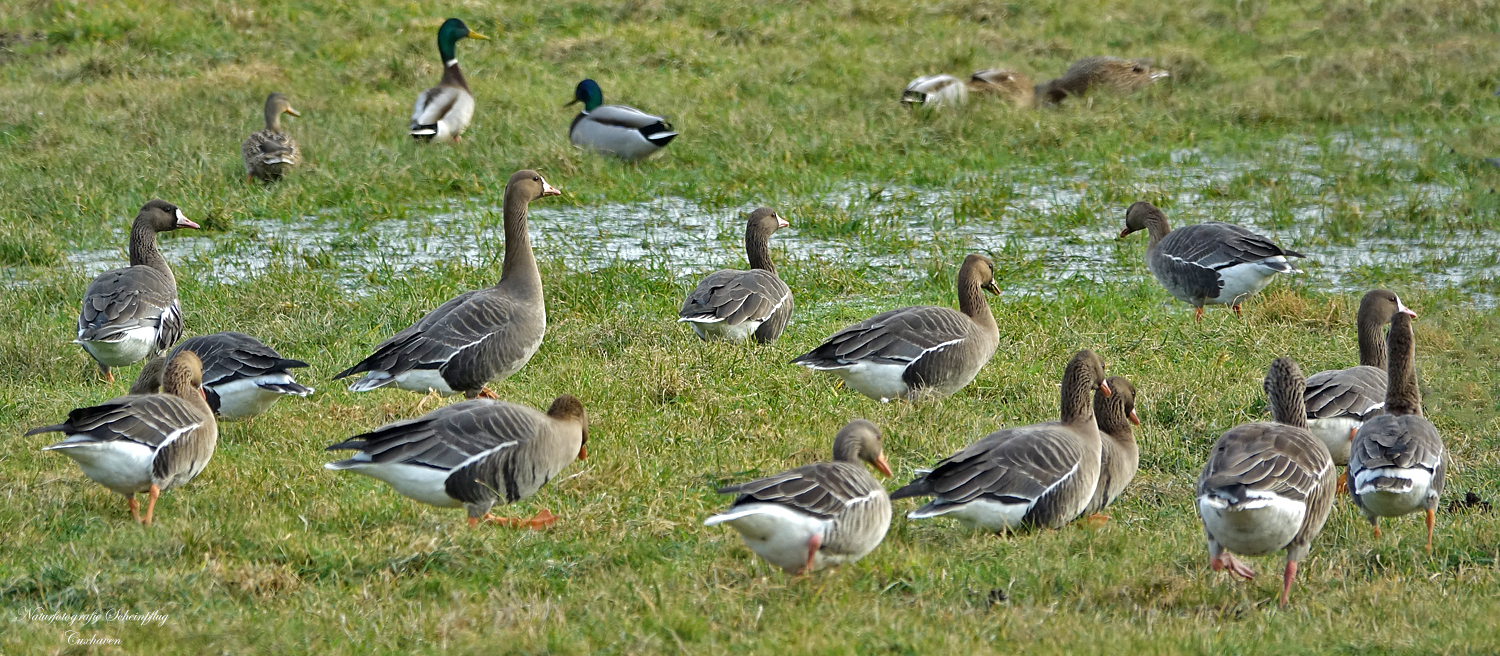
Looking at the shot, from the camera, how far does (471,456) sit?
6332 mm

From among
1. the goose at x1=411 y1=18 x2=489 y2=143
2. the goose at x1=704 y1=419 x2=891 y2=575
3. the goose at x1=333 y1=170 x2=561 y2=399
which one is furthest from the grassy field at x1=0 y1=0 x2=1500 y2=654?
the goose at x1=411 y1=18 x2=489 y2=143

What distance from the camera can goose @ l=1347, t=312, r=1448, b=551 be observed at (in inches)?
241

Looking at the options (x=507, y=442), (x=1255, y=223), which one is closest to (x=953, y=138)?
(x=1255, y=223)

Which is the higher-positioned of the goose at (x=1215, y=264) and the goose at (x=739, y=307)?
the goose at (x=739, y=307)

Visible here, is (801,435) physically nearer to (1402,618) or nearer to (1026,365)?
(1026,365)

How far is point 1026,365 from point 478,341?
3582 mm

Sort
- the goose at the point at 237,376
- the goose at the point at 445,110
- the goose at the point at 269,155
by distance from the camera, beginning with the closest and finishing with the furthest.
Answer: the goose at the point at 237,376 → the goose at the point at 269,155 → the goose at the point at 445,110

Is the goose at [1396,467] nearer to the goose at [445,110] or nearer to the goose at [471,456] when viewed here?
the goose at [471,456]

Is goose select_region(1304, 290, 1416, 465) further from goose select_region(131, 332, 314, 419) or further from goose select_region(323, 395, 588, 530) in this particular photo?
goose select_region(131, 332, 314, 419)

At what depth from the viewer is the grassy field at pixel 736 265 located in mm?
5492

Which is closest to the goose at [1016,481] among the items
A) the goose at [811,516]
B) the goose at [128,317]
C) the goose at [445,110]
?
the goose at [811,516]

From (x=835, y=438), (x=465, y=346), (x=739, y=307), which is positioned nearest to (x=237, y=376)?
(x=465, y=346)

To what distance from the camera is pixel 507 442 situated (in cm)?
648

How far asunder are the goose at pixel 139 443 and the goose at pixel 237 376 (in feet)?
2.48
